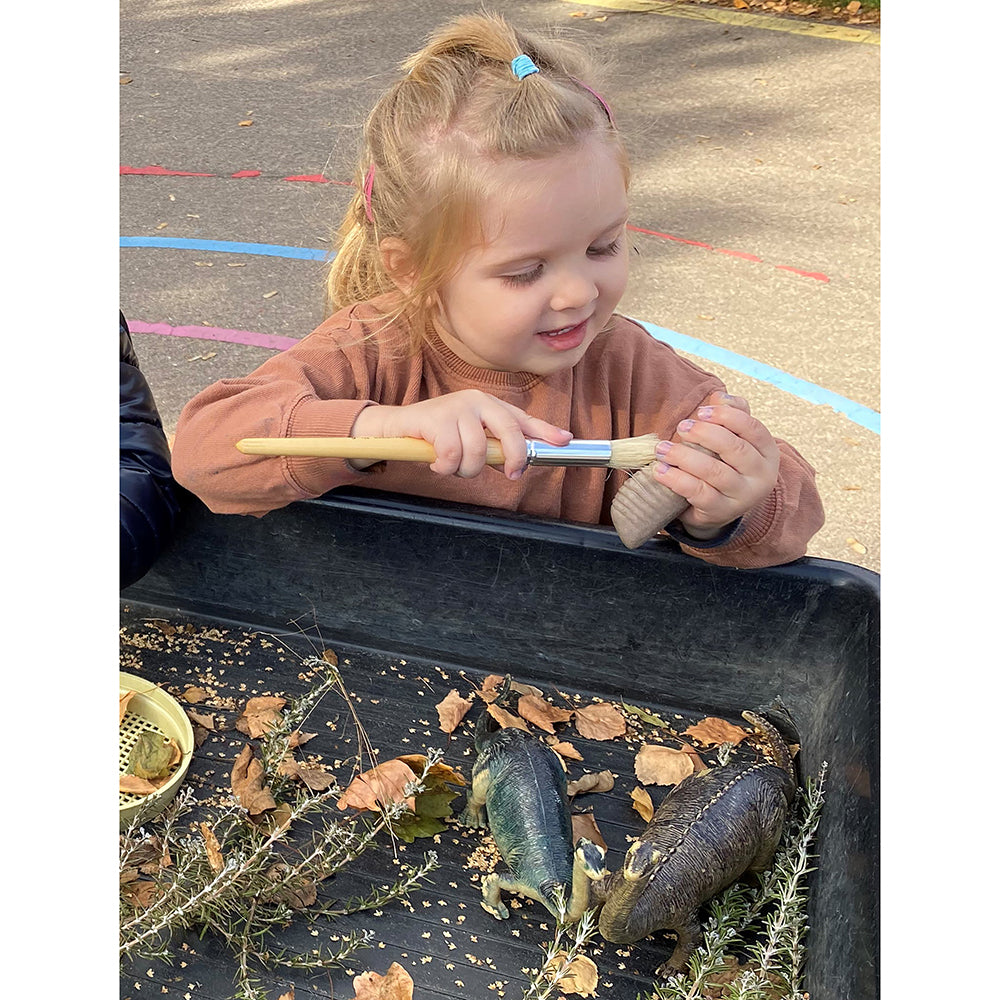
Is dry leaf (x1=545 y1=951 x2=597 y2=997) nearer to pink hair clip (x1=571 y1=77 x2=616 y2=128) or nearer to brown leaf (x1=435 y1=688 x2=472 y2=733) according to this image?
brown leaf (x1=435 y1=688 x2=472 y2=733)

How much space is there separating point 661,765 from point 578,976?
291 millimetres

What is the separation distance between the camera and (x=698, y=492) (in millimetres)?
1224

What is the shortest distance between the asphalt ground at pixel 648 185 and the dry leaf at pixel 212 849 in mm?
1815

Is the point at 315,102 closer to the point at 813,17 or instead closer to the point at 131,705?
the point at 813,17

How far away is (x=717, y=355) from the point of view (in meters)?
3.31

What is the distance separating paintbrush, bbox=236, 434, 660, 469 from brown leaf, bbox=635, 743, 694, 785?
36 centimetres

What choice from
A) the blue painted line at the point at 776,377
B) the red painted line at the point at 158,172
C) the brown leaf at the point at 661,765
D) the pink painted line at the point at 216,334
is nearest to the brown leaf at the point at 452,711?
the brown leaf at the point at 661,765

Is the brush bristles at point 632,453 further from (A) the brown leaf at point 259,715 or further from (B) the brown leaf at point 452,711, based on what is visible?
(A) the brown leaf at point 259,715

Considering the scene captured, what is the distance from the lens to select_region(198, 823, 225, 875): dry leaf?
3.77 ft

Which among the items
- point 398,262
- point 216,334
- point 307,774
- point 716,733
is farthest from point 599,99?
point 216,334

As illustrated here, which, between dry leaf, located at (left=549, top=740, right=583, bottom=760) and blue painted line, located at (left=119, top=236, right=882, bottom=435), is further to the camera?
blue painted line, located at (left=119, top=236, right=882, bottom=435)

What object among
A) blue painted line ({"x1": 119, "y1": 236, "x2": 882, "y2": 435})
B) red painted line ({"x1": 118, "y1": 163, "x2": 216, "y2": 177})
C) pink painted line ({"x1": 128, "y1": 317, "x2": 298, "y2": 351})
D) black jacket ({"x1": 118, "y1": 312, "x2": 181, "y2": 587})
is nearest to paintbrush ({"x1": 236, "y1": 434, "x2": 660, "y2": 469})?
black jacket ({"x1": 118, "y1": 312, "x2": 181, "y2": 587})

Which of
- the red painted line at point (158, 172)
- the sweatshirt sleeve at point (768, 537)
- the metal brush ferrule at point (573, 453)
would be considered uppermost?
the metal brush ferrule at point (573, 453)

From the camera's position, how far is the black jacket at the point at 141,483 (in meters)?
1.39
